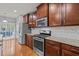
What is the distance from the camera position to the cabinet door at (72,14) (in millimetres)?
2301

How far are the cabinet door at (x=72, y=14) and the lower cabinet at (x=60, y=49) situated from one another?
455 mm

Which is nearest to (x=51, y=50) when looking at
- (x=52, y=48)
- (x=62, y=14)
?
(x=52, y=48)

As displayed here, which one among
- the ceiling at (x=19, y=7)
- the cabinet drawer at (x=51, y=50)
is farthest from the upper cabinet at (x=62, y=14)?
the ceiling at (x=19, y=7)

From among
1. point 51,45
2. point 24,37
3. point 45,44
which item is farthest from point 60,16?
point 24,37

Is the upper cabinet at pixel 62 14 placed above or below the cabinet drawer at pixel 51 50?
above

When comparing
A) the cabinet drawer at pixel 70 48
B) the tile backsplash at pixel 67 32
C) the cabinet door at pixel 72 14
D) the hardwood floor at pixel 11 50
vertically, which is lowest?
the hardwood floor at pixel 11 50

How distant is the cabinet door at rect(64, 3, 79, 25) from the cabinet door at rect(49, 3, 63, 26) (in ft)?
1.13

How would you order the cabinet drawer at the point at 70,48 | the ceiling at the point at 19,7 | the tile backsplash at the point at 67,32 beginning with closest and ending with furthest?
the cabinet drawer at the point at 70,48 < the tile backsplash at the point at 67,32 < the ceiling at the point at 19,7

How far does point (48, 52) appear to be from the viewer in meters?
3.29

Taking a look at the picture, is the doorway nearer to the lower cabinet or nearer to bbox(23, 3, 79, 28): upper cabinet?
the lower cabinet

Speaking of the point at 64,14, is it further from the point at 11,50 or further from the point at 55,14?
the point at 11,50

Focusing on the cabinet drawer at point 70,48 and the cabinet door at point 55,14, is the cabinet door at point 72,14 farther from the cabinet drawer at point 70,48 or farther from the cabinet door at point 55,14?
the cabinet drawer at point 70,48

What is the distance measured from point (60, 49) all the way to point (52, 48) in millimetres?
482

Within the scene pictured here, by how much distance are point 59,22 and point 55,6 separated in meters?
0.51
